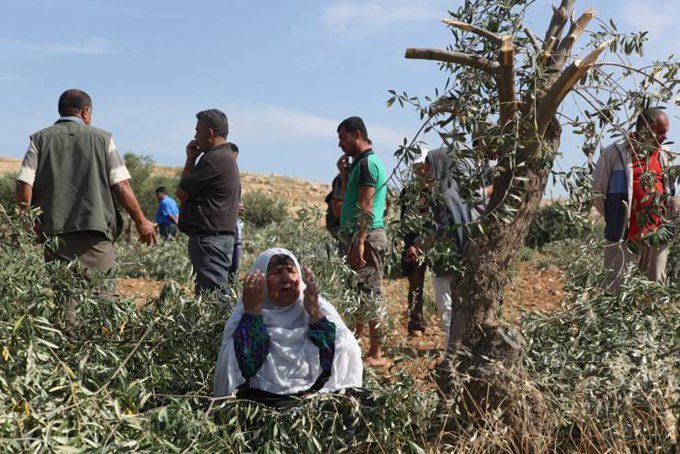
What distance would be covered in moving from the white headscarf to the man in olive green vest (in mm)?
1626

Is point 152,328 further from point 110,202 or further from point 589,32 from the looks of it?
point 589,32

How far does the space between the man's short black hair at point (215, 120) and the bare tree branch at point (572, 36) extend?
2.72 metres

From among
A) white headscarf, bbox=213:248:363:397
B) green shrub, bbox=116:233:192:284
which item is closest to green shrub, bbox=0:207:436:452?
white headscarf, bbox=213:248:363:397

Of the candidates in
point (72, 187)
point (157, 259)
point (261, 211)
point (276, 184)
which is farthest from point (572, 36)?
point (276, 184)

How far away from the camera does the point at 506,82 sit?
14.6 ft

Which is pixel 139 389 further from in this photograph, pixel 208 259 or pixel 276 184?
pixel 276 184

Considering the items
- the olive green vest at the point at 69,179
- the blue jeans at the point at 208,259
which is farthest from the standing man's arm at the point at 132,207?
the blue jeans at the point at 208,259

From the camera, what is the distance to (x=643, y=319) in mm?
5023

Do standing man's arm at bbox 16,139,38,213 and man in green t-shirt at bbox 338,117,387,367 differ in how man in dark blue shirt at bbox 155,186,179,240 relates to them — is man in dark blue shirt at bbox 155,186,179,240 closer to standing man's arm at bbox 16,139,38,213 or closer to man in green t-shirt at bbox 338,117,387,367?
man in green t-shirt at bbox 338,117,387,367

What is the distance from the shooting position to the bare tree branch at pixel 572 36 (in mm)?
4672

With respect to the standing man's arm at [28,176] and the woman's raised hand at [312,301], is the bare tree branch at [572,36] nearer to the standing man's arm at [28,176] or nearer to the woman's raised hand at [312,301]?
the woman's raised hand at [312,301]

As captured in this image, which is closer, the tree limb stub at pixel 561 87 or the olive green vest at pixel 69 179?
the tree limb stub at pixel 561 87

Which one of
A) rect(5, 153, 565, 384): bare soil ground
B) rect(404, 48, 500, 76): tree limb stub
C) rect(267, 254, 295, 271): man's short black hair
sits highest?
rect(404, 48, 500, 76): tree limb stub

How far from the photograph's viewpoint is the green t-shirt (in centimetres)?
657
